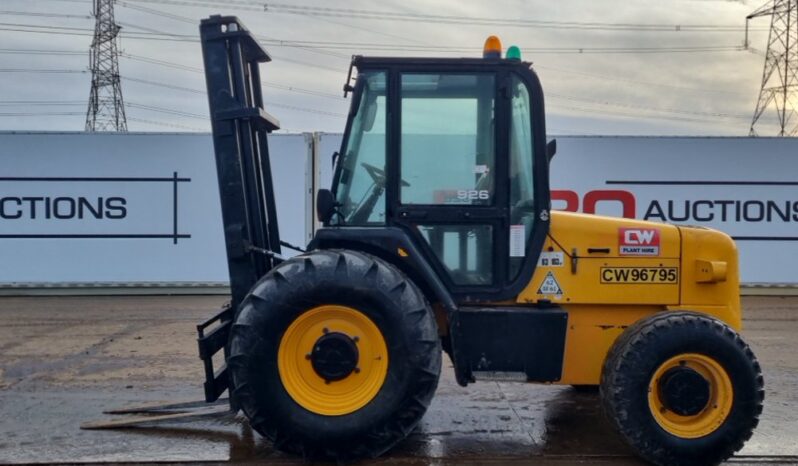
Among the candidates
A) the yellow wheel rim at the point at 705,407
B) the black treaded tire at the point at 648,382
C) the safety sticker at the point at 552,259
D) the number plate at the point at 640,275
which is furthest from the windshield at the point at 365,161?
the yellow wheel rim at the point at 705,407

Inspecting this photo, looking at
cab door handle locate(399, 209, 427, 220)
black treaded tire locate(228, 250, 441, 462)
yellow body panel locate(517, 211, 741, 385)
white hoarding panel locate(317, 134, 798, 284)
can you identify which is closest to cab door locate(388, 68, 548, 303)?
cab door handle locate(399, 209, 427, 220)

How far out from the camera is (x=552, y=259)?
468 cm

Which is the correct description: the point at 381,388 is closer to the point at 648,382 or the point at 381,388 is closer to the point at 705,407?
the point at 648,382

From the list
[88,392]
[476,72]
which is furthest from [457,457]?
[88,392]

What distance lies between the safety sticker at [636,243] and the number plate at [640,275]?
0.10 metres

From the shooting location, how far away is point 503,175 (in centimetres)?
456

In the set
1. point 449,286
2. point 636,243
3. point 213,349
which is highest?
point 636,243

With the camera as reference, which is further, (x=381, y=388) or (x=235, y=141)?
(x=235, y=141)

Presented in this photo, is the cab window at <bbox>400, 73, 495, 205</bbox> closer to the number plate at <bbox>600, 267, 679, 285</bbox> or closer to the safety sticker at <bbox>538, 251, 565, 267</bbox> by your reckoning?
the safety sticker at <bbox>538, 251, 565, 267</bbox>

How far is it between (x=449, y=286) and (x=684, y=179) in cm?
881

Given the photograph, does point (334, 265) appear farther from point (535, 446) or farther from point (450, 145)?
point (535, 446)

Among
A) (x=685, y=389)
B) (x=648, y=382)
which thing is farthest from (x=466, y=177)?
(x=685, y=389)

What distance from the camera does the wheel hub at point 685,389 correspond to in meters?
4.31

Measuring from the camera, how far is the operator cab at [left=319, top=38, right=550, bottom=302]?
4562 millimetres
